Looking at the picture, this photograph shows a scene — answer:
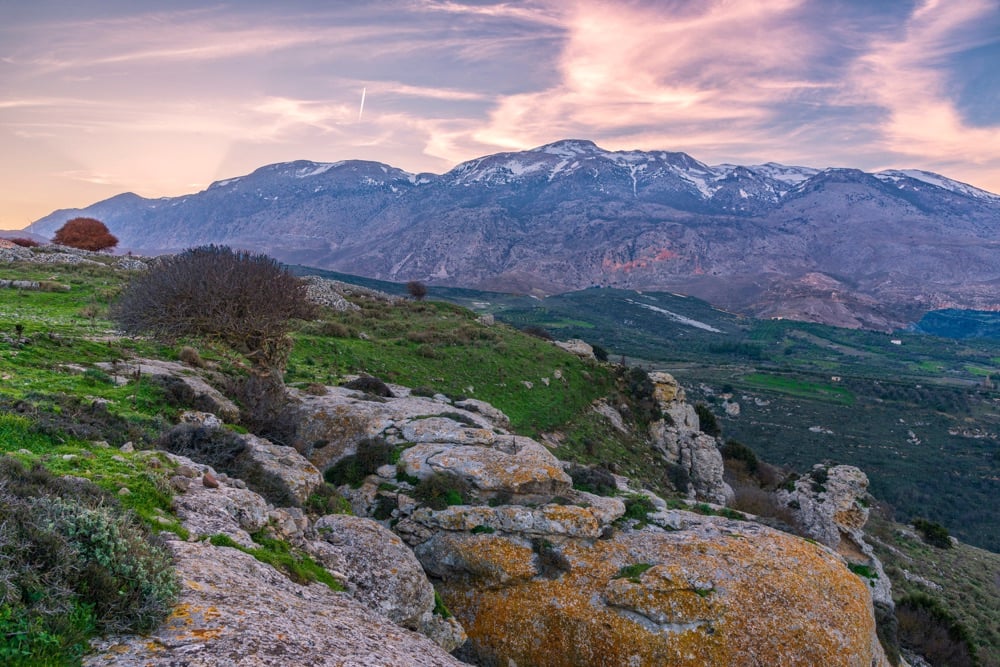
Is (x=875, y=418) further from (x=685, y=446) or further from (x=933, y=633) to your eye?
(x=933, y=633)

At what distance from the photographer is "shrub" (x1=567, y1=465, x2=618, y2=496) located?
17578 millimetres

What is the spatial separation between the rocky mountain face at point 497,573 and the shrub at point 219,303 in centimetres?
206

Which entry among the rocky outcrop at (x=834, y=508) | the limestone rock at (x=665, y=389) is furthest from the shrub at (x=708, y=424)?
the rocky outcrop at (x=834, y=508)

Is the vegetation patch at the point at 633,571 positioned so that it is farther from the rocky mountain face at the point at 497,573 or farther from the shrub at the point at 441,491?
the shrub at the point at 441,491

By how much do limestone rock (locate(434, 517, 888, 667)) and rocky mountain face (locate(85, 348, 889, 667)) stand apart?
0.03m

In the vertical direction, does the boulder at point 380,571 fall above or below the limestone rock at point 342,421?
below

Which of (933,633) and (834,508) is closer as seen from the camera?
(933,633)

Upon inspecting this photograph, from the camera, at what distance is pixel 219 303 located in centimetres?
1778

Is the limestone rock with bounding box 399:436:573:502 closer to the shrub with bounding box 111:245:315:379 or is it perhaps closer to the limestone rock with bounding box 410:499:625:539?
the limestone rock with bounding box 410:499:625:539

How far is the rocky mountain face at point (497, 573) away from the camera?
702 centimetres

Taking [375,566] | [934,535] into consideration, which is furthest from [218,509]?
[934,535]

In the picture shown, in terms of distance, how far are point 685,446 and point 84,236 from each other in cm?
8436

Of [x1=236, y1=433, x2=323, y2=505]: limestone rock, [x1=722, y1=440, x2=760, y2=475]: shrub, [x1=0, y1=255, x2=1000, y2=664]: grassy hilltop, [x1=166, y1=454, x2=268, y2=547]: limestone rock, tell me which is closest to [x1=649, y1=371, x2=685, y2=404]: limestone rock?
[x1=0, y1=255, x2=1000, y2=664]: grassy hilltop

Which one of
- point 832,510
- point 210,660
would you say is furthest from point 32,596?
point 832,510
